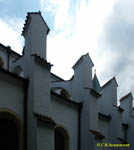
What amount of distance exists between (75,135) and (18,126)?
4.76 metres

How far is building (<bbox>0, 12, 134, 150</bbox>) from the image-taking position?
358 inches

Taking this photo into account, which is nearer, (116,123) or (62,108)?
(62,108)

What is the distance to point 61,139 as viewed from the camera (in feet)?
40.6

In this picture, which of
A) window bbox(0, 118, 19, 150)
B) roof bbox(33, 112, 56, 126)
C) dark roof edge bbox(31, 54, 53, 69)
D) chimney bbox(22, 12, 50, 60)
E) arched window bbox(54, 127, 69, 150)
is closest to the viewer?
window bbox(0, 118, 19, 150)

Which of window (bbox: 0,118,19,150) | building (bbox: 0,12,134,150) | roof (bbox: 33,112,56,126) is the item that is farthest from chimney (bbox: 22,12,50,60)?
window (bbox: 0,118,19,150)

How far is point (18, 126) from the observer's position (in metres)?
9.26

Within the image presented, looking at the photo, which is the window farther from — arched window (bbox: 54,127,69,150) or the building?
arched window (bbox: 54,127,69,150)

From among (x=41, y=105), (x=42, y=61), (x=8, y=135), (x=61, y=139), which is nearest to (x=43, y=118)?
(x=41, y=105)

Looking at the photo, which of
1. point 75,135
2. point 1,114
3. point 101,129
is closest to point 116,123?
point 101,129

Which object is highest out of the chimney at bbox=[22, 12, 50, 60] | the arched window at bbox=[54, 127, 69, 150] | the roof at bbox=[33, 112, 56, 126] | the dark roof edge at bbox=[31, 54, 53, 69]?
the chimney at bbox=[22, 12, 50, 60]

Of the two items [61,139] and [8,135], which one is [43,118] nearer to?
[8,135]

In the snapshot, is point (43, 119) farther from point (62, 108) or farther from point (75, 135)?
point (75, 135)

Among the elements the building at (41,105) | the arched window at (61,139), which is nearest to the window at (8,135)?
→ the building at (41,105)

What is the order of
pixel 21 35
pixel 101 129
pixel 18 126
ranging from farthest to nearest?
pixel 101 129, pixel 21 35, pixel 18 126
